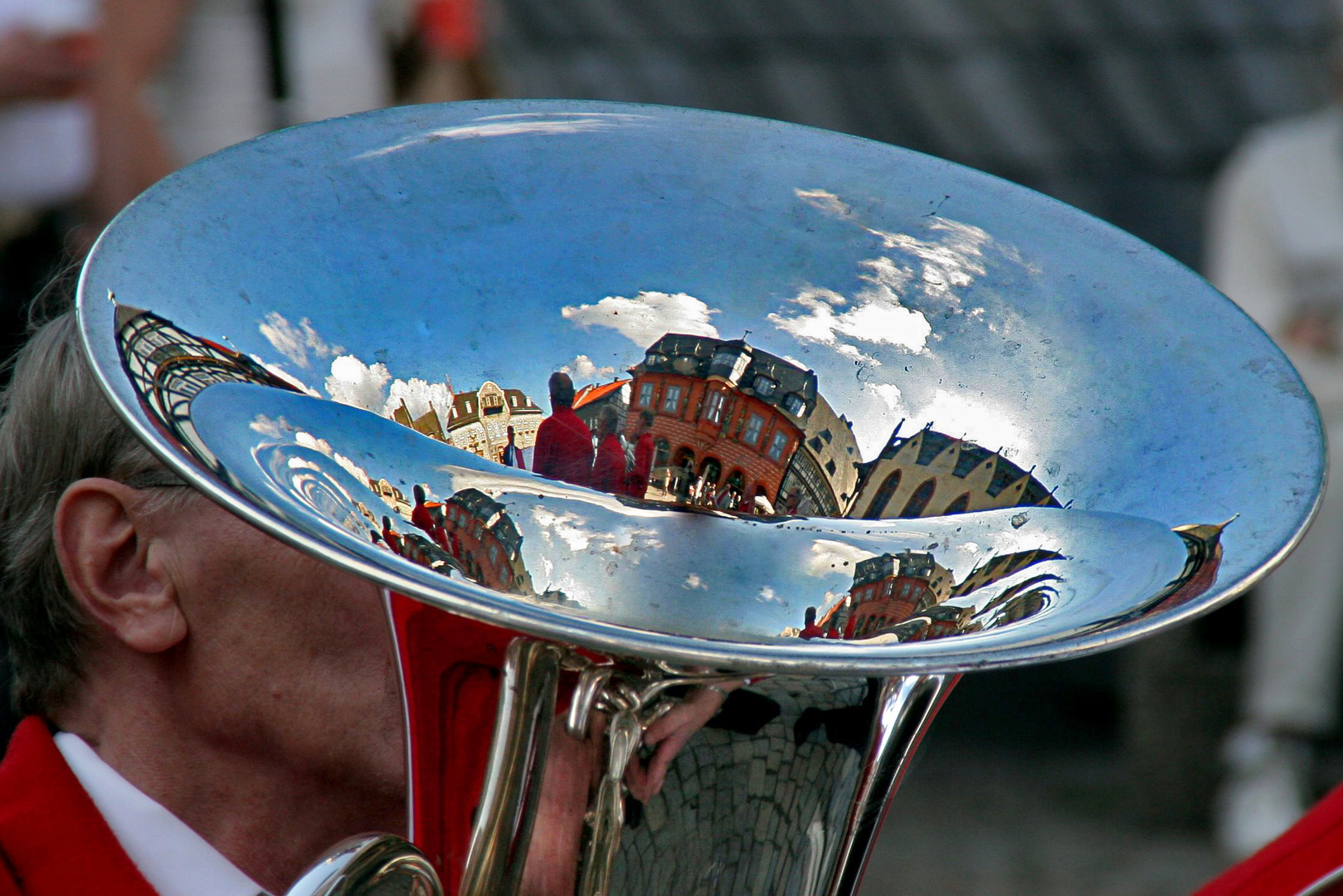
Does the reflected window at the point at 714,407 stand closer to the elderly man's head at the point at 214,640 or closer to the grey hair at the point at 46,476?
the elderly man's head at the point at 214,640

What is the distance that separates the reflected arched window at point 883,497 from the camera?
1.44m

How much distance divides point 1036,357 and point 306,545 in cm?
72

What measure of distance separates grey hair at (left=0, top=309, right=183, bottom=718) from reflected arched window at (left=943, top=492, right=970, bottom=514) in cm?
70

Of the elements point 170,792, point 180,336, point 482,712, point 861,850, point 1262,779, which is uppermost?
point 180,336

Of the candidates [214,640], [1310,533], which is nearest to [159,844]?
[214,640]

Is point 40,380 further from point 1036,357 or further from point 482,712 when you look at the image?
point 1036,357

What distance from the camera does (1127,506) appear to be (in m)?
1.35

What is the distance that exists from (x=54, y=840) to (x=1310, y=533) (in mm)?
3200

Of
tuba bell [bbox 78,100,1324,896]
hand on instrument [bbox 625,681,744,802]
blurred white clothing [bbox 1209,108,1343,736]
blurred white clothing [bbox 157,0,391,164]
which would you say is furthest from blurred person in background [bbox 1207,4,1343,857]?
hand on instrument [bbox 625,681,744,802]

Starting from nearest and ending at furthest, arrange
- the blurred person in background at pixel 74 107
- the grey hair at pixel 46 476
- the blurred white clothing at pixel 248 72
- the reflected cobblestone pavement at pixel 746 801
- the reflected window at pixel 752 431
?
the reflected cobblestone pavement at pixel 746 801 < the reflected window at pixel 752 431 < the grey hair at pixel 46 476 < the blurred person in background at pixel 74 107 < the blurred white clothing at pixel 248 72

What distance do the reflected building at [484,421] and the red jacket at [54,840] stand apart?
503 mm

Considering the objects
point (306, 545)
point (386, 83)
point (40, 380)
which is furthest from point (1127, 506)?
point (386, 83)

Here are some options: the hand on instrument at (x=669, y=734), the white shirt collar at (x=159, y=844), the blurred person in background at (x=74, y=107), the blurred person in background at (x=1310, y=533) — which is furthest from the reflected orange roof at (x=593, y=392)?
the blurred person in background at (x=1310, y=533)

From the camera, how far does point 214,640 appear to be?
1.60 metres
